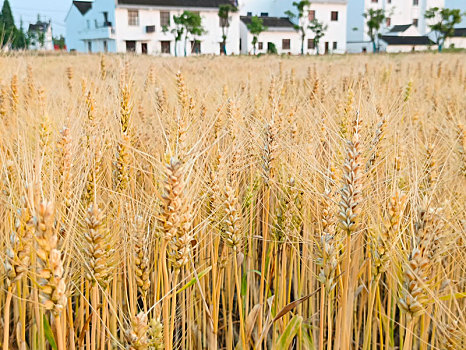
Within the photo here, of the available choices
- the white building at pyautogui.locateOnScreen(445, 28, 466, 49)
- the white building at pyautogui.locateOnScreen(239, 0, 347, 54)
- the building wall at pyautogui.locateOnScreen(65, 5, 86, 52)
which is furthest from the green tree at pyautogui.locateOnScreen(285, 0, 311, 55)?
the building wall at pyautogui.locateOnScreen(65, 5, 86, 52)

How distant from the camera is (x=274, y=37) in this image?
50281 millimetres

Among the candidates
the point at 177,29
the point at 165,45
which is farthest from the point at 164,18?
the point at 165,45

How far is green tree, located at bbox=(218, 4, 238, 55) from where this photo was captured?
4178 centimetres

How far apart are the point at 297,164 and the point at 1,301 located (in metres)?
1.22

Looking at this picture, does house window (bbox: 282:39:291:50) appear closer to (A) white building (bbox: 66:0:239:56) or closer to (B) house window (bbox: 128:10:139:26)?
(A) white building (bbox: 66:0:239:56)

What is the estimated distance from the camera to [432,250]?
1.27 meters

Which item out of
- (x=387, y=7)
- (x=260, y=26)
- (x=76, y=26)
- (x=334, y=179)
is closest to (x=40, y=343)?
(x=334, y=179)

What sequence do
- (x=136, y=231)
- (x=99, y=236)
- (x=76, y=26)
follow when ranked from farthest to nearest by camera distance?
1. (x=76, y=26)
2. (x=136, y=231)
3. (x=99, y=236)

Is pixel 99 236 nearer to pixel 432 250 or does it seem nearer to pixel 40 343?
pixel 40 343

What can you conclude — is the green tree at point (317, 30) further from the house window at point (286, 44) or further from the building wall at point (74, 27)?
the building wall at point (74, 27)

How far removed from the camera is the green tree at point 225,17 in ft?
137

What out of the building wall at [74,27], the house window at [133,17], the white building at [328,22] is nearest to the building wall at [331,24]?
the white building at [328,22]

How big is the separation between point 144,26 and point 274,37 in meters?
15.6

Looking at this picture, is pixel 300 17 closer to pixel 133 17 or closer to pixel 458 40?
pixel 133 17
